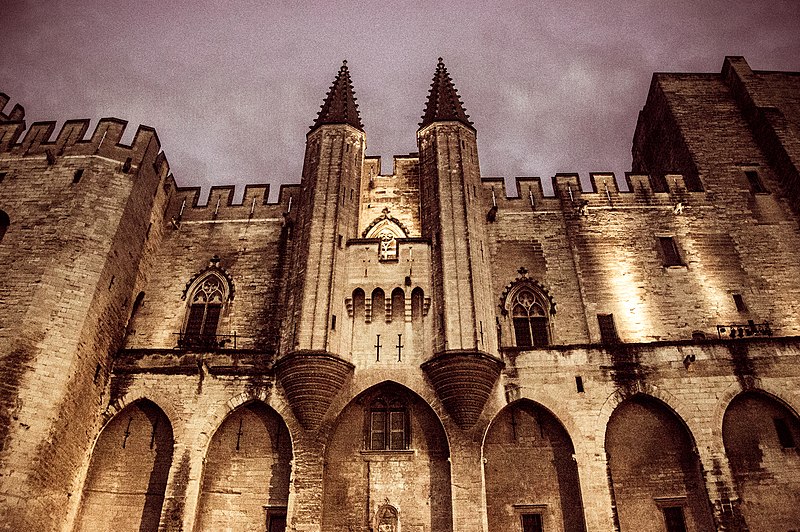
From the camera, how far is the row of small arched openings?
17.1 m

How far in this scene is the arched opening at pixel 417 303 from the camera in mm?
17125

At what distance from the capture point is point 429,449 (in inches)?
617

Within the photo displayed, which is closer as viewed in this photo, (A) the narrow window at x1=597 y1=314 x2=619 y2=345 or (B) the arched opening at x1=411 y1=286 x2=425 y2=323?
(B) the arched opening at x1=411 y1=286 x2=425 y2=323

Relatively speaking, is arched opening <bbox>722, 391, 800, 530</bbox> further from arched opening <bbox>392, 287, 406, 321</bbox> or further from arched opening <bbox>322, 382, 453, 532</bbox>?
arched opening <bbox>392, 287, 406, 321</bbox>

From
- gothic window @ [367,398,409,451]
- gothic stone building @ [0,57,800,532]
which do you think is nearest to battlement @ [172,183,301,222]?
gothic stone building @ [0,57,800,532]

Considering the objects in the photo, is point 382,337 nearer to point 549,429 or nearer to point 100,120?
point 549,429

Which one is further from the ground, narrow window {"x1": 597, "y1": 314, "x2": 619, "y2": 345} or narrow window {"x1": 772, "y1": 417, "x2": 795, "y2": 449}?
narrow window {"x1": 597, "y1": 314, "x2": 619, "y2": 345}

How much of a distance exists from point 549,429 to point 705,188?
12.5 metres

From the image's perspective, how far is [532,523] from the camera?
48.8ft

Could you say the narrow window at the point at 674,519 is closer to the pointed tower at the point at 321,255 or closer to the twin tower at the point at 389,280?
the twin tower at the point at 389,280

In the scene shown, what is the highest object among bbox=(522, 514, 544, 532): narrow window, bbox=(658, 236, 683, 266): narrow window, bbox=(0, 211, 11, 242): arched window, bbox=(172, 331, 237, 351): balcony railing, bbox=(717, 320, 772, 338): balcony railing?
bbox=(658, 236, 683, 266): narrow window

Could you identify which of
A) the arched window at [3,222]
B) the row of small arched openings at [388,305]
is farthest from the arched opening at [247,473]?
the arched window at [3,222]

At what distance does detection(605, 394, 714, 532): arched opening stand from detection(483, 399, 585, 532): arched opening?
1.21m

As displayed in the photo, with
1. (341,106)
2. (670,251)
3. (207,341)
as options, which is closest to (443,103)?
(341,106)
